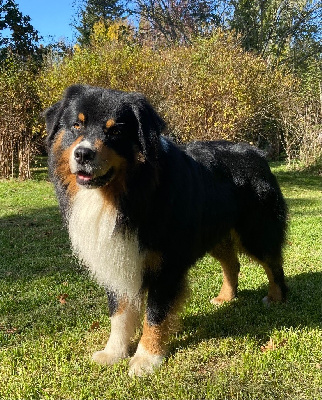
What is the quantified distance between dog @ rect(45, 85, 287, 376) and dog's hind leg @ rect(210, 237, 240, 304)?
29.1 inches

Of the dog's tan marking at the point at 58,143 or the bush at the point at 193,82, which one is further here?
the bush at the point at 193,82

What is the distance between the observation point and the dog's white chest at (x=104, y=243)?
9.66 ft

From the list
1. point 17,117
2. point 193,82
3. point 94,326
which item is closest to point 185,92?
point 193,82

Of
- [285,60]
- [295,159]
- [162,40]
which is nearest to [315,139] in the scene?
[295,159]

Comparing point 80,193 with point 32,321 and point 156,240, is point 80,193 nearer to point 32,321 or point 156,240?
point 156,240

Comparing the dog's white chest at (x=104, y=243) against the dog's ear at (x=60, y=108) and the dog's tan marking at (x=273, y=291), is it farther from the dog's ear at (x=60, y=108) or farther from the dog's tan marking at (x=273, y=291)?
the dog's tan marking at (x=273, y=291)

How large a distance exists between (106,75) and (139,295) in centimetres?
1315

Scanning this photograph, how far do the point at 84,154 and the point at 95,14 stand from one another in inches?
1270

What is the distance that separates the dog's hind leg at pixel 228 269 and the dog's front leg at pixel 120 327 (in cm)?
141

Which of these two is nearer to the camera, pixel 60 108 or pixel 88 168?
pixel 88 168

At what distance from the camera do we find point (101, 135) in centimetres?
278

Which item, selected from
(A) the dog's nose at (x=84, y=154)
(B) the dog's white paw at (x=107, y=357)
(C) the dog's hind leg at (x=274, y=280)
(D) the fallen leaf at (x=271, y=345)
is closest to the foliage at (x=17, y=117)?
(C) the dog's hind leg at (x=274, y=280)

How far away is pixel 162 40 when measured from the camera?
2622 centimetres

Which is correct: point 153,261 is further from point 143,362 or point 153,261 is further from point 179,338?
point 179,338
